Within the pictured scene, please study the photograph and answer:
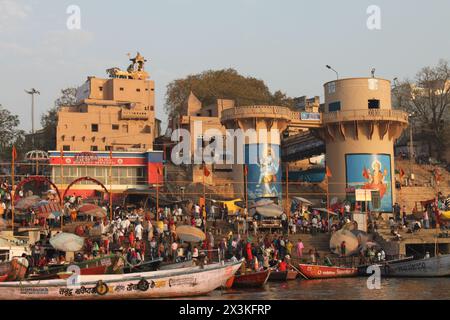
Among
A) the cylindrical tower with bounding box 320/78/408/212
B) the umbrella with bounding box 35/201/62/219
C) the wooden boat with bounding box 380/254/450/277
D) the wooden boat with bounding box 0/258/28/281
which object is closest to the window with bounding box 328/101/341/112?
the cylindrical tower with bounding box 320/78/408/212

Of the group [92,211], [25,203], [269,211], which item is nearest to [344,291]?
[269,211]

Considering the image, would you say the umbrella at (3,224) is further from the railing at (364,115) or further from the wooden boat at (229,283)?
the railing at (364,115)

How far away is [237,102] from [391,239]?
3617 cm

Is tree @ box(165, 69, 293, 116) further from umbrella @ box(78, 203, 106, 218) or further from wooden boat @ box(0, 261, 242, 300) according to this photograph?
wooden boat @ box(0, 261, 242, 300)

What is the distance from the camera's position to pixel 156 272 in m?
28.8

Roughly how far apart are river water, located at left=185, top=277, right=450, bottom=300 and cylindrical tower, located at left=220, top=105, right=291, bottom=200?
1606 centimetres

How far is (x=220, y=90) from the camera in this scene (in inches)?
3088

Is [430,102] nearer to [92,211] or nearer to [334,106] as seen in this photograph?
[334,106]

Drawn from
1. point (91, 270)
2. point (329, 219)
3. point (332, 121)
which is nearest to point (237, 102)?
point (332, 121)

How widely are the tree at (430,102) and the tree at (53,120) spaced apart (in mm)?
33766

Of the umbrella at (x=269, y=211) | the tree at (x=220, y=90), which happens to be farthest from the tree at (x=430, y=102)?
the umbrella at (x=269, y=211)

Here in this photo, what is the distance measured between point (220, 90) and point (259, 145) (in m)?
28.2

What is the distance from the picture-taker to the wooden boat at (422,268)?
3584cm
